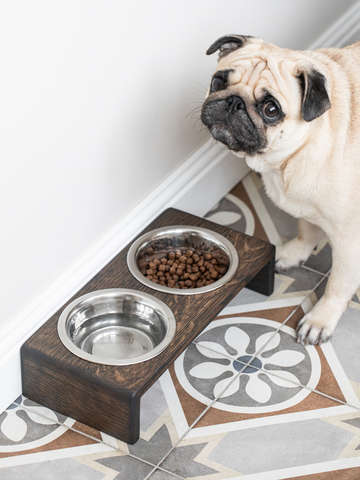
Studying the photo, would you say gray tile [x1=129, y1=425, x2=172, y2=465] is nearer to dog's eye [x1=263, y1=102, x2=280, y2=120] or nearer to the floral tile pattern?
the floral tile pattern

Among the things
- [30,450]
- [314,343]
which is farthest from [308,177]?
[30,450]

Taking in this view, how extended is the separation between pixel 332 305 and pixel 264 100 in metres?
0.59

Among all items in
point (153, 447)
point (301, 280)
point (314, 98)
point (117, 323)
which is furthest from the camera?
point (301, 280)

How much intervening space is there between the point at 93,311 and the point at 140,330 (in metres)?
0.12

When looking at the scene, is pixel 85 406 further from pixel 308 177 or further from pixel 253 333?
pixel 308 177

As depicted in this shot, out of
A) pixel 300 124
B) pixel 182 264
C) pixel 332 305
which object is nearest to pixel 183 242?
pixel 182 264

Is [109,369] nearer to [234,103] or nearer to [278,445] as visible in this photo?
[278,445]

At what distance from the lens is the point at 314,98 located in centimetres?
119

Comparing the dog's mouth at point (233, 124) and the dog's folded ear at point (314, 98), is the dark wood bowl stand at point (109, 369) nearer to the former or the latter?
the dog's mouth at point (233, 124)

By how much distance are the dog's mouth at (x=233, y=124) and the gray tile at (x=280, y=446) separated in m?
0.62

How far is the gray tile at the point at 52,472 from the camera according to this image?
1236 millimetres

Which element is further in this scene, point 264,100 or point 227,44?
point 227,44

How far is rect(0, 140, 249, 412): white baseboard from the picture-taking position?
4.44 feet

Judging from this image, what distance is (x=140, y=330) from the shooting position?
1.46 metres
